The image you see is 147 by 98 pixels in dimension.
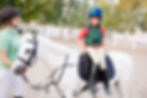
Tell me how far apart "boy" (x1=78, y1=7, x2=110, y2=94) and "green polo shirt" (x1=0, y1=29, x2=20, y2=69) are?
2.53 feet

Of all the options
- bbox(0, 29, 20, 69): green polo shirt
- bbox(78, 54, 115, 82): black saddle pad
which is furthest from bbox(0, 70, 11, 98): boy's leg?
bbox(78, 54, 115, 82): black saddle pad

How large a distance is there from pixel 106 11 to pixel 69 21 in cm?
773

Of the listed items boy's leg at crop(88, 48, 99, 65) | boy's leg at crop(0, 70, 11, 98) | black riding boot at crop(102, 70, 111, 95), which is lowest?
black riding boot at crop(102, 70, 111, 95)

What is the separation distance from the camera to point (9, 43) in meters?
2.56

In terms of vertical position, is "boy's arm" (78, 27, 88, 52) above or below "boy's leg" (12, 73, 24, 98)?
above

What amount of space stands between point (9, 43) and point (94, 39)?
1025mm

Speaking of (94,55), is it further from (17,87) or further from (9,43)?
(9,43)

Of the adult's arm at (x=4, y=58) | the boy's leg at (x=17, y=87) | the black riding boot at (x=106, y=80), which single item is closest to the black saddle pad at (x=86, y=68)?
the black riding boot at (x=106, y=80)

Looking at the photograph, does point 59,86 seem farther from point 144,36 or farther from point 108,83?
point 144,36

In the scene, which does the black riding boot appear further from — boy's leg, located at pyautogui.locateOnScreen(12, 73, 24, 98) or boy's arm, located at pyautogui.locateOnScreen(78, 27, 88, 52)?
boy's leg, located at pyautogui.locateOnScreen(12, 73, 24, 98)

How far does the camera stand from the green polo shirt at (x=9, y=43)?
2.51 metres

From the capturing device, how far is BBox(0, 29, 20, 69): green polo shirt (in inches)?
98.8

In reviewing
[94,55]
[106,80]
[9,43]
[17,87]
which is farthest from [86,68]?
[9,43]

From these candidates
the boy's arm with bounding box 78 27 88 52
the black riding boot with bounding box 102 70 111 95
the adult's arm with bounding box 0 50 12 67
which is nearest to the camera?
the adult's arm with bounding box 0 50 12 67
